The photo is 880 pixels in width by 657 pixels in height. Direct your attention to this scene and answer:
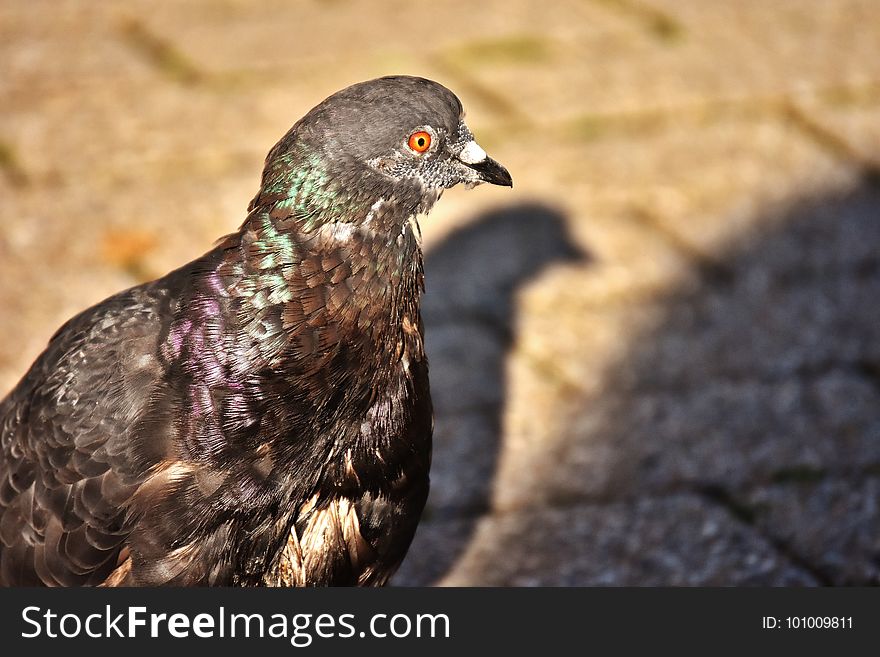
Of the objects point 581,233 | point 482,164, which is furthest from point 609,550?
point 581,233

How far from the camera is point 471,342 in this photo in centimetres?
532

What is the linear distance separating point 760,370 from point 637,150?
1864 millimetres

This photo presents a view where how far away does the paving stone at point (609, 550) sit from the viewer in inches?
162

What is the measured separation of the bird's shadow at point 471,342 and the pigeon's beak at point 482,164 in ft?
4.70

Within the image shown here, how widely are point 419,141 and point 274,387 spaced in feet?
2.31

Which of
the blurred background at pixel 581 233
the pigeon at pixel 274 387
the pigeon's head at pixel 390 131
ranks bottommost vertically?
the pigeon at pixel 274 387

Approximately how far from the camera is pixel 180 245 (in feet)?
18.8

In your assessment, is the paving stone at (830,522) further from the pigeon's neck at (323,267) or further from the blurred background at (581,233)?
the pigeon's neck at (323,267)

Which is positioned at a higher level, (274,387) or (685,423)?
(685,423)

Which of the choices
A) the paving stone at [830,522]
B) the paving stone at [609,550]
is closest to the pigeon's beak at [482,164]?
the paving stone at [609,550]

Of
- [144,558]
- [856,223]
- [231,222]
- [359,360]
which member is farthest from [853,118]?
[144,558]

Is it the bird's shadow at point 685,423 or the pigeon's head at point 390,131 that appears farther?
the bird's shadow at point 685,423

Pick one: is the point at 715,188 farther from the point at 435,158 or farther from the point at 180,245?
the point at 435,158

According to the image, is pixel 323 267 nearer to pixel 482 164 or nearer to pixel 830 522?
pixel 482 164
